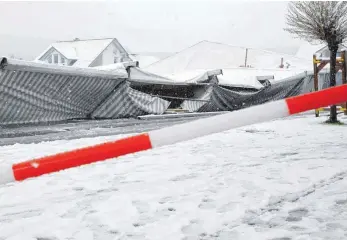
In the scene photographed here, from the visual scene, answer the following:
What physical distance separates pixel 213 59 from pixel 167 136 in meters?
43.5

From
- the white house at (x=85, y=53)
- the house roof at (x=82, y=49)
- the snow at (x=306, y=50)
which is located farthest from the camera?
the snow at (x=306, y=50)

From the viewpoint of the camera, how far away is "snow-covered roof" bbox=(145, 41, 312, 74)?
4309 centimetres

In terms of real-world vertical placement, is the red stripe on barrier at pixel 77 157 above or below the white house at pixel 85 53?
below

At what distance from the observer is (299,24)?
10586mm


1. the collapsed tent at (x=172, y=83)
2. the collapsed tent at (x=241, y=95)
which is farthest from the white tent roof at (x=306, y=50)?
the collapsed tent at (x=172, y=83)

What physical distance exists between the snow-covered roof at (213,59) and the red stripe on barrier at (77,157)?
1575 inches

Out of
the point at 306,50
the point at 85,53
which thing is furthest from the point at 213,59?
the point at 306,50

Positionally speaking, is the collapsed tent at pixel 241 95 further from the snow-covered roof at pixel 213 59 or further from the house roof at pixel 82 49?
the snow-covered roof at pixel 213 59

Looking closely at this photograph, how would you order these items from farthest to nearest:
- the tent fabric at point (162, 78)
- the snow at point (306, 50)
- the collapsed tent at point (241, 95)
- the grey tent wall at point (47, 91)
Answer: the snow at point (306, 50)
the collapsed tent at point (241, 95)
the tent fabric at point (162, 78)
the grey tent wall at point (47, 91)

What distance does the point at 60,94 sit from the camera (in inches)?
400

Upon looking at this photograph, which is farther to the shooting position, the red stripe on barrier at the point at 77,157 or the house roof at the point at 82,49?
the house roof at the point at 82,49

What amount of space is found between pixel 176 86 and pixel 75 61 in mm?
23925

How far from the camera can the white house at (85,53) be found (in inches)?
1414

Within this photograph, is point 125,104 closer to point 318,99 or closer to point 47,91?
point 47,91
